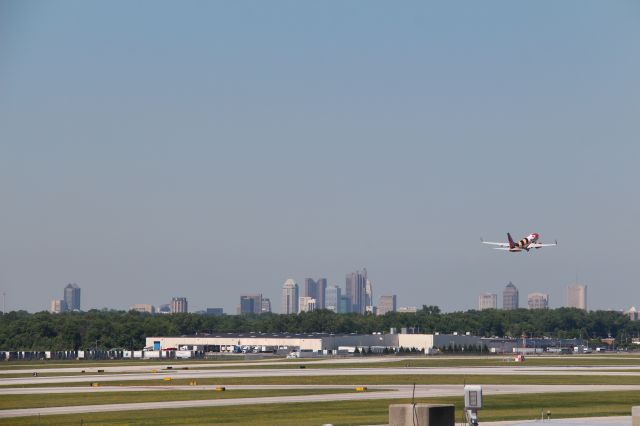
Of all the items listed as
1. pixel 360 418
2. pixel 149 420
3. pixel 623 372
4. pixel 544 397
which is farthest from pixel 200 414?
pixel 623 372

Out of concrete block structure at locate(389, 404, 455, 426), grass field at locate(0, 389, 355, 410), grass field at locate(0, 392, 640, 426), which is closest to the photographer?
concrete block structure at locate(389, 404, 455, 426)

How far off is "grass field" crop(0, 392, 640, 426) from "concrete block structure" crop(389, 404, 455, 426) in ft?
88.1

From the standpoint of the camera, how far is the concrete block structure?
1853 inches

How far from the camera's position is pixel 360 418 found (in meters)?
79.2

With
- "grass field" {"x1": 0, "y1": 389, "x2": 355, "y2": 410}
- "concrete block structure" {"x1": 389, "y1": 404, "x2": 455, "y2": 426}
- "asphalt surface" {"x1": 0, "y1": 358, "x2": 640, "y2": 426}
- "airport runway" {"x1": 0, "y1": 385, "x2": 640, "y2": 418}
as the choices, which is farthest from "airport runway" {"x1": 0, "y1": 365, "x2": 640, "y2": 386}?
"concrete block structure" {"x1": 389, "y1": 404, "x2": 455, "y2": 426}

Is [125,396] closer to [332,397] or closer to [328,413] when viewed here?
[332,397]

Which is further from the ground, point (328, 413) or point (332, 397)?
point (332, 397)

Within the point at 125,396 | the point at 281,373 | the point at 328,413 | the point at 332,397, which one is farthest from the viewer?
the point at 281,373

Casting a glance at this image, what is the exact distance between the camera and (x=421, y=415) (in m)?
47.1

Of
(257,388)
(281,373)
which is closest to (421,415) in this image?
(257,388)

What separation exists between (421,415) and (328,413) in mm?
37793

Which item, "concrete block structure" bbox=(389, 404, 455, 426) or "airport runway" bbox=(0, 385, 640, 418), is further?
"airport runway" bbox=(0, 385, 640, 418)

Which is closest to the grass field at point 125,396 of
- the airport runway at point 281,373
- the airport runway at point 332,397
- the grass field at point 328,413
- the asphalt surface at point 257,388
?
the asphalt surface at point 257,388

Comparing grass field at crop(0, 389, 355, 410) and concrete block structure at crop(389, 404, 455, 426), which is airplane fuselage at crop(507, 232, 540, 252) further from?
concrete block structure at crop(389, 404, 455, 426)
